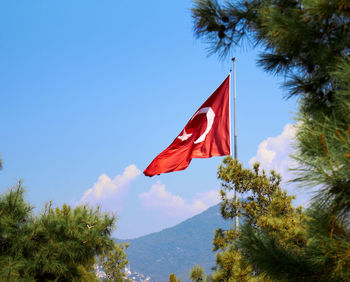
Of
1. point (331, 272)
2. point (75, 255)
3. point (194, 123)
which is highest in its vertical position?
point (194, 123)

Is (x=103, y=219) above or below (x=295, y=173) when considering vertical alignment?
above

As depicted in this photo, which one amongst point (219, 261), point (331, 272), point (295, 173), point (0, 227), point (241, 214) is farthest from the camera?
point (241, 214)

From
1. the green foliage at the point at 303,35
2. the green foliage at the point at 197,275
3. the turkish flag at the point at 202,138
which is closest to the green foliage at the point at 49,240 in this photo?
the turkish flag at the point at 202,138

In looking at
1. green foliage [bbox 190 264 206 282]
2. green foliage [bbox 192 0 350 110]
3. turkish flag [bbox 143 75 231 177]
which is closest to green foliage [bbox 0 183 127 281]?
turkish flag [bbox 143 75 231 177]

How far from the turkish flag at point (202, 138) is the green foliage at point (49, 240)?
6.68 feet

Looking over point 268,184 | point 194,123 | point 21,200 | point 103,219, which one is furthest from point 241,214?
point 21,200

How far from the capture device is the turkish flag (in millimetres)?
11078

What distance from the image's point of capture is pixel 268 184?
18688 millimetres

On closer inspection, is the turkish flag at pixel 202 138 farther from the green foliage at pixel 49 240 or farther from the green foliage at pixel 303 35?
the green foliage at pixel 303 35

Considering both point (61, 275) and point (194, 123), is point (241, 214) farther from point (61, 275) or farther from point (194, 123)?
point (61, 275)

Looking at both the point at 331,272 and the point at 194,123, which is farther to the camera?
the point at 194,123

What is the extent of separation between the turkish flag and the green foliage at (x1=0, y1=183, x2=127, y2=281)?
6.68 feet

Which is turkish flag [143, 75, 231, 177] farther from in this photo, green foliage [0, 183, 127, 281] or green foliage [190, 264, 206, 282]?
green foliage [190, 264, 206, 282]

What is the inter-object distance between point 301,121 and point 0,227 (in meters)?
6.79
